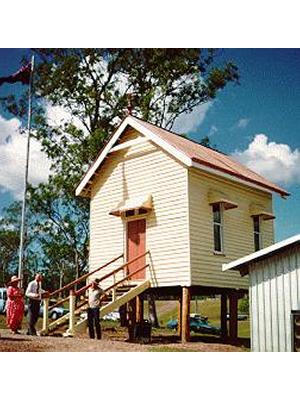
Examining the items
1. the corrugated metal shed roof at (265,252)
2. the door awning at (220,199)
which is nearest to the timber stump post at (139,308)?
the door awning at (220,199)

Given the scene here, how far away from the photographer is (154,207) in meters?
12.5

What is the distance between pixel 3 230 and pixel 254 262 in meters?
6.30

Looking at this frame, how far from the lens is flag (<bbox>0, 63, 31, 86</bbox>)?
10172 mm

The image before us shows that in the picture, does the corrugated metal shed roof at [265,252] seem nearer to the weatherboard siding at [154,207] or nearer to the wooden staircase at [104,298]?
the weatherboard siding at [154,207]

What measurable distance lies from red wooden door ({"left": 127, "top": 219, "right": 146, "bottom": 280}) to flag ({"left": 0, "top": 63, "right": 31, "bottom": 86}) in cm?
390

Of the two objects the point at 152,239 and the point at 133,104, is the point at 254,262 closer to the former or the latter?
the point at 152,239

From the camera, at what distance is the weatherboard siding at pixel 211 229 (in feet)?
39.0

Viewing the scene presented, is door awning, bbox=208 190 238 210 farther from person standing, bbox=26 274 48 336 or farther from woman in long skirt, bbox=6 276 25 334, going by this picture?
woman in long skirt, bbox=6 276 25 334

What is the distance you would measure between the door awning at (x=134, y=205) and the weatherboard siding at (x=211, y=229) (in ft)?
3.38

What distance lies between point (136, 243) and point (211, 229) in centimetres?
167

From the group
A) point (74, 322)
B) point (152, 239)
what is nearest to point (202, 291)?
point (152, 239)

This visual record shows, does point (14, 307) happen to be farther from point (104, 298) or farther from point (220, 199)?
point (220, 199)

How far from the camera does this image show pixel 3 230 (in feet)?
43.2

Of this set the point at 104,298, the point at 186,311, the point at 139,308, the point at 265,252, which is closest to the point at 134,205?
the point at 104,298
